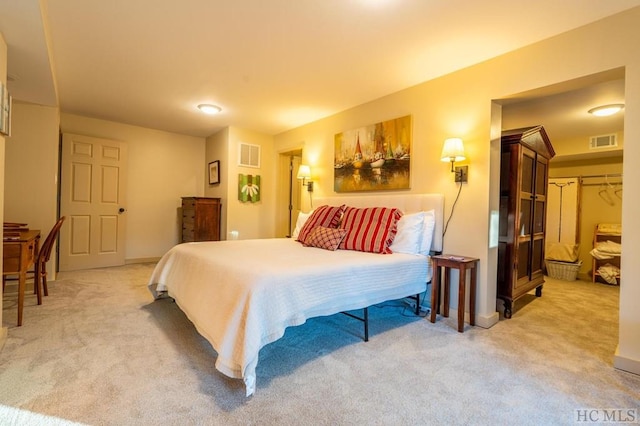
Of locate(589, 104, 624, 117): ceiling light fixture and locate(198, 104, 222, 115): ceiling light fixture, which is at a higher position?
locate(198, 104, 222, 115): ceiling light fixture

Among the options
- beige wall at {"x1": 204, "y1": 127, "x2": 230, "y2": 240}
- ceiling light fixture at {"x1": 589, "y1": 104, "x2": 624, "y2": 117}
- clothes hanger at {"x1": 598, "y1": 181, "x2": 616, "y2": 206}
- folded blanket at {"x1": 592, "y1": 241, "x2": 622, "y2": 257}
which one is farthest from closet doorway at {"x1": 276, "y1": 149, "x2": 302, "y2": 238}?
clothes hanger at {"x1": 598, "y1": 181, "x2": 616, "y2": 206}

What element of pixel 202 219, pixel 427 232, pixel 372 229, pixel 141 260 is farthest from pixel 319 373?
pixel 141 260

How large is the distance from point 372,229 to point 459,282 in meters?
0.91

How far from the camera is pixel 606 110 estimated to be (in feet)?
11.1

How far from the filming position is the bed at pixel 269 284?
1.59m

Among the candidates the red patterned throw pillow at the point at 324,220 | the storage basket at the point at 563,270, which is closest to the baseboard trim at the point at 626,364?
the red patterned throw pillow at the point at 324,220

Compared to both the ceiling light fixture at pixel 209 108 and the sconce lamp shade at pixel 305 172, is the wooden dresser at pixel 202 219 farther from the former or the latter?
the sconce lamp shade at pixel 305 172

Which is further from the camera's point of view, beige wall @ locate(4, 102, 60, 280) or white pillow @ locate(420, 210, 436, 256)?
beige wall @ locate(4, 102, 60, 280)

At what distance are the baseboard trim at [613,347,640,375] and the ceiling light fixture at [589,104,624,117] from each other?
286 centimetres

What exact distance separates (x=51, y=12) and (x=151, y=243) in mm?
3953

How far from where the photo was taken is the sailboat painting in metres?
3.27

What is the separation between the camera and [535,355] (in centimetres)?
207

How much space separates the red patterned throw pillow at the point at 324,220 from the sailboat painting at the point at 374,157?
530mm

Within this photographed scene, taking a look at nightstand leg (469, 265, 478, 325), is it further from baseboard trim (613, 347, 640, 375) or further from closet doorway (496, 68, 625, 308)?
closet doorway (496, 68, 625, 308)
